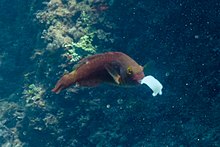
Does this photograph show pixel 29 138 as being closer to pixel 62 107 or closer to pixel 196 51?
pixel 62 107

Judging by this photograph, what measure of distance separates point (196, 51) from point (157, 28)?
1119mm

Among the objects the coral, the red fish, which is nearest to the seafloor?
the coral

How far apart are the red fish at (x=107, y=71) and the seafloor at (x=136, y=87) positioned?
399cm

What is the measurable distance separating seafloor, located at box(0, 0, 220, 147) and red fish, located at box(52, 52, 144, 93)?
3986mm

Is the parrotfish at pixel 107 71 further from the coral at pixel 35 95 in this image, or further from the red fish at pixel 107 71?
the coral at pixel 35 95

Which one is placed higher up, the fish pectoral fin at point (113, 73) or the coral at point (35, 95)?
the fish pectoral fin at point (113, 73)

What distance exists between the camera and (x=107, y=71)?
2447 mm

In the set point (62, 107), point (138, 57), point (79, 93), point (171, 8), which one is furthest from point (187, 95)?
point (62, 107)

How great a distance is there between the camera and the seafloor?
7.05 meters

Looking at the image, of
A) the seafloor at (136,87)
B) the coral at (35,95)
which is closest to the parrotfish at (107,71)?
the seafloor at (136,87)

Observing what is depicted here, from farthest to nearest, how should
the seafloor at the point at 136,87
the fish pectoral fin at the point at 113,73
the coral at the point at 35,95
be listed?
the coral at the point at 35,95, the seafloor at the point at 136,87, the fish pectoral fin at the point at 113,73

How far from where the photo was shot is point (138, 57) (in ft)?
25.0

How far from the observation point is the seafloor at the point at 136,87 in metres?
7.05

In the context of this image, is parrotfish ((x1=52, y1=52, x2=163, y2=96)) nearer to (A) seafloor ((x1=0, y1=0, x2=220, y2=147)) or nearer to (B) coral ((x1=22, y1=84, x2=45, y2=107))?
(A) seafloor ((x1=0, y1=0, x2=220, y2=147))
